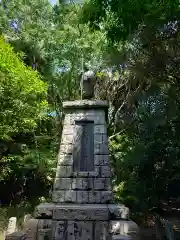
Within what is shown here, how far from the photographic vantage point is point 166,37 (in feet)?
26.4

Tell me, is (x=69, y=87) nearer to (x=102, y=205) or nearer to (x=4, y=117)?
(x=4, y=117)

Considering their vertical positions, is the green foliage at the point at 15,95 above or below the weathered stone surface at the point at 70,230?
above

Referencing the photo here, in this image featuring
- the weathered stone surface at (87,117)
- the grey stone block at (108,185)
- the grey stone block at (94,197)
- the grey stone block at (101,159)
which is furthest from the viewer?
the weathered stone surface at (87,117)

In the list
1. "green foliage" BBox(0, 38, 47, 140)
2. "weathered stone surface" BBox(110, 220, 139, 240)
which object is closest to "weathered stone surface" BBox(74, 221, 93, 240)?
"weathered stone surface" BBox(110, 220, 139, 240)

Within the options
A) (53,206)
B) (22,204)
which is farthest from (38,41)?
(53,206)

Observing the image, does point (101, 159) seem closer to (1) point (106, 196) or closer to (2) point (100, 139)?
(2) point (100, 139)

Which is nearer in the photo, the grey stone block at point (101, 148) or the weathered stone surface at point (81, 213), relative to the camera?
the weathered stone surface at point (81, 213)

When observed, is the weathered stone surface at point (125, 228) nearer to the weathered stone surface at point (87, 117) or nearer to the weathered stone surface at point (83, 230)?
the weathered stone surface at point (83, 230)

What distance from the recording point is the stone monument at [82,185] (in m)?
4.14

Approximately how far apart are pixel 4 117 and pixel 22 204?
3949 mm

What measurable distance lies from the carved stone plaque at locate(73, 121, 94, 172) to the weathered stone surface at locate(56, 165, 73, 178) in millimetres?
115

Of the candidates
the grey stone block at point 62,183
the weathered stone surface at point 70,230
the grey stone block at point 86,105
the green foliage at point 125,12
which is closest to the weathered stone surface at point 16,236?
the weathered stone surface at point 70,230

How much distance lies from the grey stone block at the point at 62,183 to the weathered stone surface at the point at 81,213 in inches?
17.5

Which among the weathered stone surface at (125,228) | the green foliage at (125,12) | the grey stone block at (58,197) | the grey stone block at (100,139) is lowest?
the weathered stone surface at (125,228)
